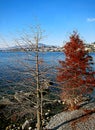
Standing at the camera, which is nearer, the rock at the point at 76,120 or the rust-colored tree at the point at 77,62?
the rock at the point at 76,120

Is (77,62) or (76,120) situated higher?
(77,62)

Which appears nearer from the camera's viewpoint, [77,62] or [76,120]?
[76,120]

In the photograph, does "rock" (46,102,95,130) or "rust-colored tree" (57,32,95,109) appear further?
"rust-colored tree" (57,32,95,109)

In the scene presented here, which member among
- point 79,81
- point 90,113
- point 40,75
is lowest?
point 90,113

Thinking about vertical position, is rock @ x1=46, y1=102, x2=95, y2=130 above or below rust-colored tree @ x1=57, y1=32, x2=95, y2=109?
below

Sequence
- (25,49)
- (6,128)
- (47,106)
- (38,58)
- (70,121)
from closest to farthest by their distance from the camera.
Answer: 1. (25,49)
2. (38,58)
3. (70,121)
4. (6,128)
5. (47,106)

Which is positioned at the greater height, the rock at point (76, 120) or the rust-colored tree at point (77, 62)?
the rust-colored tree at point (77, 62)

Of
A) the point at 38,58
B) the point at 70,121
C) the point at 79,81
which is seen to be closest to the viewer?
the point at 38,58

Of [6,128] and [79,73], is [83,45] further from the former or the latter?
[6,128]

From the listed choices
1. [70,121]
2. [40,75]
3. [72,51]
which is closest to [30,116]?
[70,121]

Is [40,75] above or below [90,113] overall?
above

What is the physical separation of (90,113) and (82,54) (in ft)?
26.2

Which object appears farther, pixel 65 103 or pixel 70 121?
pixel 65 103

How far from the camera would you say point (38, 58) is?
19031 mm
